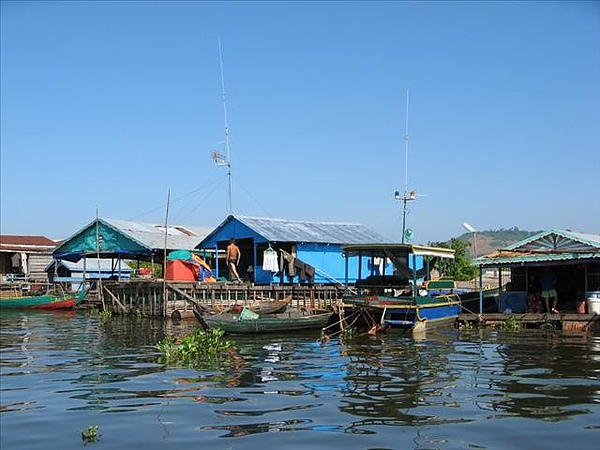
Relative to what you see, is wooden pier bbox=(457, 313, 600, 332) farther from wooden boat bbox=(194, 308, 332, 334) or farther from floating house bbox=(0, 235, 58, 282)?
floating house bbox=(0, 235, 58, 282)

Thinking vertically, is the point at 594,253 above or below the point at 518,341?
above

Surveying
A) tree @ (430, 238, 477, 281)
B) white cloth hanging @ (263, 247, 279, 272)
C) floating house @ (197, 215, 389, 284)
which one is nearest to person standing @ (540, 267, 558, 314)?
floating house @ (197, 215, 389, 284)

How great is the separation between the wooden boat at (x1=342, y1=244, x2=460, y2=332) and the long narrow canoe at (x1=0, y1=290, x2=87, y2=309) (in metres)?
15.7

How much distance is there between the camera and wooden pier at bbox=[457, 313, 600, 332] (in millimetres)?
19578

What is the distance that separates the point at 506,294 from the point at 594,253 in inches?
175

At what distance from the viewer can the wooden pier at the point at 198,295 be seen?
1046 inches

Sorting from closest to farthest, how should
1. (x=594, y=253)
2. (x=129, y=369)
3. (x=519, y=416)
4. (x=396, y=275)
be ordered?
(x=519, y=416), (x=129, y=369), (x=594, y=253), (x=396, y=275)

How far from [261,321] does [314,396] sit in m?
9.19

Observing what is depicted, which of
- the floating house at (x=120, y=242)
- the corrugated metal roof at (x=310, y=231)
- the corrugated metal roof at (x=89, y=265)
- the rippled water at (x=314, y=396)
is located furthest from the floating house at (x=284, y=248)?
the corrugated metal roof at (x=89, y=265)

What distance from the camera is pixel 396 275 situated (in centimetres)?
2214

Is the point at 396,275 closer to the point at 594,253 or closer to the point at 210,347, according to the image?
the point at 594,253

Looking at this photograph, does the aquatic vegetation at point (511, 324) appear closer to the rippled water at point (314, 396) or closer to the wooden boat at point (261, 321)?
the rippled water at point (314, 396)

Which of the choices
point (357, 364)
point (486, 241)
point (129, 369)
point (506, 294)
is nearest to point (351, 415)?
point (357, 364)

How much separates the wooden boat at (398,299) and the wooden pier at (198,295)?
16.5 feet
